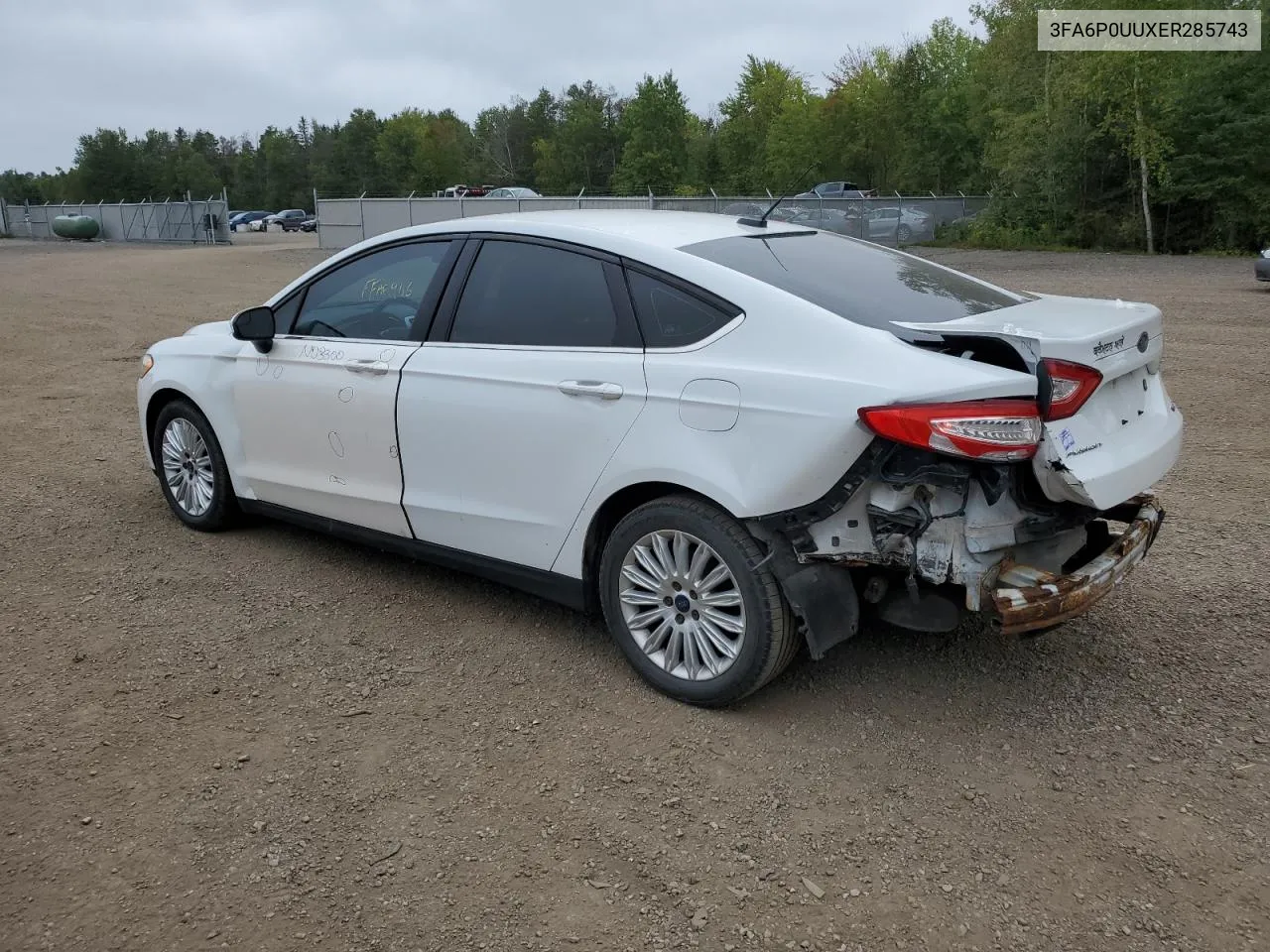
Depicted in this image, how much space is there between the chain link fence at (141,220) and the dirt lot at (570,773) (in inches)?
1614

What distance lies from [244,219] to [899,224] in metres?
49.3

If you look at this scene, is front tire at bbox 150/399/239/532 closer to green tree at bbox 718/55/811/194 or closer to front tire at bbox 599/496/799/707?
front tire at bbox 599/496/799/707

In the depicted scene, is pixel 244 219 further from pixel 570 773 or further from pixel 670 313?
pixel 570 773

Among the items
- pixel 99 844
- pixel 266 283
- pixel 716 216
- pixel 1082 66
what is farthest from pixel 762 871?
pixel 1082 66

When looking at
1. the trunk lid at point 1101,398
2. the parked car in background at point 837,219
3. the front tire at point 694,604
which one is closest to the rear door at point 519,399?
the front tire at point 694,604

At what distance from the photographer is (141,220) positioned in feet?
150

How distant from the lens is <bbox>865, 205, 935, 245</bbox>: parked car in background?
30922 mm

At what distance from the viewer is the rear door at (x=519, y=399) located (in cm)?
389

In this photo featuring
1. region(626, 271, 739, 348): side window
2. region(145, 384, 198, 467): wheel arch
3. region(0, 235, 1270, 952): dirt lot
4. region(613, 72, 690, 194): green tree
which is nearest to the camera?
region(0, 235, 1270, 952): dirt lot

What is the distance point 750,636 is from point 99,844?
6.69 ft

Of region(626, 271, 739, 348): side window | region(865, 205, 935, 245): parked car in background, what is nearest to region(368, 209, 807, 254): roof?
region(626, 271, 739, 348): side window

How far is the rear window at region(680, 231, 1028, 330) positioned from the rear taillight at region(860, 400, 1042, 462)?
463mm

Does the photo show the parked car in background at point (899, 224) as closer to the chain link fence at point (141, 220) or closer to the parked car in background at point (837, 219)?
the parked car in background at point (837, 219)

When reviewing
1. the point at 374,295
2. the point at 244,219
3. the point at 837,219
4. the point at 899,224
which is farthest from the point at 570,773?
the point at 244,219
